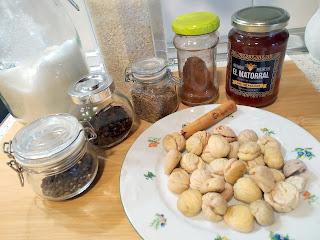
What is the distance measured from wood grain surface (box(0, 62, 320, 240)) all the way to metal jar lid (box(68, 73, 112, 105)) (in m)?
0.10

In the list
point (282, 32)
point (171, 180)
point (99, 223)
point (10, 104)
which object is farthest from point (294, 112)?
point (10, 104)

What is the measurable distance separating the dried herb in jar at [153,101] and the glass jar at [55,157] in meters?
0.12

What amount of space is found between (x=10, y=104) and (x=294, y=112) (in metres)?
0.52

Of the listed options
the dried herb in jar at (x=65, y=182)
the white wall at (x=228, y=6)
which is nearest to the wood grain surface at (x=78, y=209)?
the dried herb in jar at (x=65, y=182)

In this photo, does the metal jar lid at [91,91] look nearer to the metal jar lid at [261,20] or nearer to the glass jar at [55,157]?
the glass jar at [55,157]

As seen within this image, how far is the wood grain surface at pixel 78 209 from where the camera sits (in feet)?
1.27

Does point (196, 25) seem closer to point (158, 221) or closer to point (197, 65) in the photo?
point (197, 65)

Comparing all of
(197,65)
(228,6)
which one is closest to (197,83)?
(197,65)

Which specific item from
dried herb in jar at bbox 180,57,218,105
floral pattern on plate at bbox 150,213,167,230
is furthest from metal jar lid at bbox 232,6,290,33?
floral pattern on plate at bbox 150,213,167,230

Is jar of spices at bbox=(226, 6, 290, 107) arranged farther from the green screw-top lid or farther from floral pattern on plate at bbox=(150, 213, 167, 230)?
floral pattern on plate at bbox=(150, 213, 167, 230)

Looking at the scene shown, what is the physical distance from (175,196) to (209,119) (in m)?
0.16

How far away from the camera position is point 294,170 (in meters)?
0.40

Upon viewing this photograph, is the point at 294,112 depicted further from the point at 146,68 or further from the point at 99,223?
the point at 99,223

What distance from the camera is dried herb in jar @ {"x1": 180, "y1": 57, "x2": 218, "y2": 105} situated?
0.55 meters
